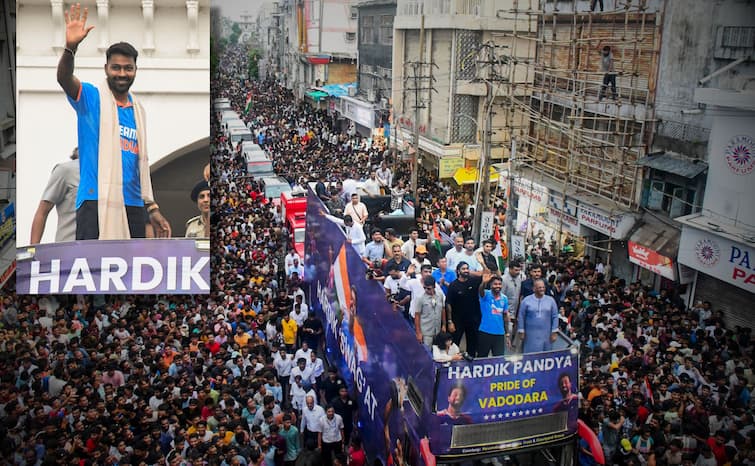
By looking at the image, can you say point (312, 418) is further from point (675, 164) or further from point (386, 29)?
point (386, 29)

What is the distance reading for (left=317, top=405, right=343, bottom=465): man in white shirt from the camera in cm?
657

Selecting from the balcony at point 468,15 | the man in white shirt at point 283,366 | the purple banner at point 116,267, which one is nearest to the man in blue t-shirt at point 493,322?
the man in white shirt at point 283,366

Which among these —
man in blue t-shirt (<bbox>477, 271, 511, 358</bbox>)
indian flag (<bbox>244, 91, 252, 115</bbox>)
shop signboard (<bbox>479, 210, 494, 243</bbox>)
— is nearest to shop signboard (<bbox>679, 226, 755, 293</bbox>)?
shop signboard (<bbox>479, 210, 494, 243</bbox>)

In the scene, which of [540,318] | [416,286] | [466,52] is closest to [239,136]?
[466,52]

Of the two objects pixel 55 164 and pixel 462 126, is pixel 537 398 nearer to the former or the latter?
pixel 55 164

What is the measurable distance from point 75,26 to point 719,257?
8704mm

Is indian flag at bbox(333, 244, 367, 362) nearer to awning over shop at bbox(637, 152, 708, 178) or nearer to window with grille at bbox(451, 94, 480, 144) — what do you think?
awning over shop at bbox(637, 152, 708, 178)

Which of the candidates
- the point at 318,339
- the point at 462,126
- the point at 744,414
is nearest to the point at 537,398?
the point at 744,414

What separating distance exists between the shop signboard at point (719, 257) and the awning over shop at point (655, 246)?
33 centimetres

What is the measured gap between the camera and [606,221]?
1168 centimetres

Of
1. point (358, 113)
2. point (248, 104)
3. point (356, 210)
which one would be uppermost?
point (358, 113)

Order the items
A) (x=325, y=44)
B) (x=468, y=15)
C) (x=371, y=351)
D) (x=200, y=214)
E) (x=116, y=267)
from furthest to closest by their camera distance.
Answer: (x=325, y=44) < (x=468, y=15) < (x=200, y=214) < (x=116, y=267) < (x=371, y=351)

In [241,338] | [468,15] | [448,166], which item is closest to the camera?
[241,338]

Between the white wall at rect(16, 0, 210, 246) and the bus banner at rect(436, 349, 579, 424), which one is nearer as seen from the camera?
the bus banner at rect(436, 349, 579, 424)
